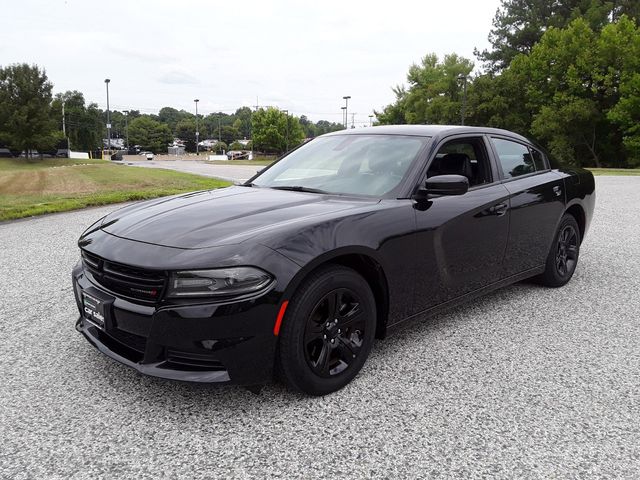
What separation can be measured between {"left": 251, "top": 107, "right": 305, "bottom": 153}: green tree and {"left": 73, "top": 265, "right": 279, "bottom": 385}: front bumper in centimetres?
7180

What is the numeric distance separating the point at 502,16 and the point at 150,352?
200ft

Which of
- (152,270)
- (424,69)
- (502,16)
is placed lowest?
(152,270)

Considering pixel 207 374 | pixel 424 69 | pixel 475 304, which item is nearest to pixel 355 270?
pixel 207 374

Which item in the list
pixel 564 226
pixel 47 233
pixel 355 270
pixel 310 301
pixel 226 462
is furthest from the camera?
pixel 47 233

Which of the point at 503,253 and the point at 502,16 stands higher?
the point at 502,16

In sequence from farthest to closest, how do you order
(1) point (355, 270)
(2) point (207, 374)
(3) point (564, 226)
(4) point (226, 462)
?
(3) point (564, 226) < (1) point (355, 270) < (2) point (207, 374) < (4) point (226, 462)

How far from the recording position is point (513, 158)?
4406 mm

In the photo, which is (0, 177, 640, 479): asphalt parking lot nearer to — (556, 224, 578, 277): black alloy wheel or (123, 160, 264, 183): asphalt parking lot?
(556, 224, 578, 277): black alloy wheel

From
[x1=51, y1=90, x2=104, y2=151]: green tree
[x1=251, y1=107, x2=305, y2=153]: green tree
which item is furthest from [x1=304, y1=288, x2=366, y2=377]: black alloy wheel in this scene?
[x1=51, y1=90, x2=104, y2=151]: green tree

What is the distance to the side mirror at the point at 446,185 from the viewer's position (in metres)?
3.15

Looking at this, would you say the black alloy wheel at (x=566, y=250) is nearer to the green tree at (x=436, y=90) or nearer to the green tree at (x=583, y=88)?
the green tree at (x=583, y=88)

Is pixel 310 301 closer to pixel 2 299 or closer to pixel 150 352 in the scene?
pixel 150 352

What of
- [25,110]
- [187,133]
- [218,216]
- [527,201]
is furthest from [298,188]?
[187,133]

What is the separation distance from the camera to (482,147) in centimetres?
409
